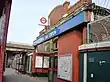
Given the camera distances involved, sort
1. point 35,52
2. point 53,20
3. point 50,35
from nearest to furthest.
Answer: point 50,35, point 35,52, point 53,20

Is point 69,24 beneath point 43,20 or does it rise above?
beneath

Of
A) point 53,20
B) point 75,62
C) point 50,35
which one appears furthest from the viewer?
point 53,20

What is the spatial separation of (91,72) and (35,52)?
45.6ft

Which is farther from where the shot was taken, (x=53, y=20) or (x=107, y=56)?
(x=53, y=20)

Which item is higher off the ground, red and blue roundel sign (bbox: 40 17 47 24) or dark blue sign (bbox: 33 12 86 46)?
red and blue roundel sign (bbox: 40 17 47 24)

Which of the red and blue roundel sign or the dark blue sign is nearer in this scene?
the dark blue sign

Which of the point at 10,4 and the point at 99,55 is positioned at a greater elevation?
the point at 10,4

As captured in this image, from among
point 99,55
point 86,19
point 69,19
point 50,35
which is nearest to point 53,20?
point 50,35

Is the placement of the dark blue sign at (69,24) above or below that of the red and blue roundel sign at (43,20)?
below

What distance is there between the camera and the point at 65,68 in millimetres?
11055

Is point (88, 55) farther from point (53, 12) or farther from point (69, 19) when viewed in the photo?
point (53, 12)

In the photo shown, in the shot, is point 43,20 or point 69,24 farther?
point 43,20

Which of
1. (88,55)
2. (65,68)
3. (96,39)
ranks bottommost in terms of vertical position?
(65,68)

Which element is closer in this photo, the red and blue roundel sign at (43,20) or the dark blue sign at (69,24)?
the dark blue sign at (69,24)
